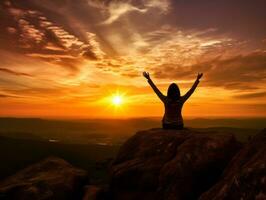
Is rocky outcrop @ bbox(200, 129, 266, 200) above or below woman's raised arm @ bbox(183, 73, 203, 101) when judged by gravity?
below

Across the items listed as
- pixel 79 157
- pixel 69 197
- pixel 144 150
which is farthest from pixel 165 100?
pixel 79 157

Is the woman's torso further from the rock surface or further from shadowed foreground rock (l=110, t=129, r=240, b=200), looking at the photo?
the rock surface

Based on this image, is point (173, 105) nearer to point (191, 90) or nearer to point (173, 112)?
point (173, 112)

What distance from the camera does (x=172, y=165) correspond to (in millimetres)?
12164

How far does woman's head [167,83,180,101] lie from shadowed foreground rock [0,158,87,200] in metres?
6.99

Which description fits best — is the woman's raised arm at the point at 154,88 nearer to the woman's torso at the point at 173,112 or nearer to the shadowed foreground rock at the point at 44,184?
the woman's torso at the point at 173,112

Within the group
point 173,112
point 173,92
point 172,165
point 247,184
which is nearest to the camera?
point 247,184

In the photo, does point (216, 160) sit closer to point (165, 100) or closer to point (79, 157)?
point (165, 100)

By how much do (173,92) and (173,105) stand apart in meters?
0.74

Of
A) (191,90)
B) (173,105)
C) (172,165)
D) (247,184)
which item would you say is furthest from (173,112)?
(247,184)

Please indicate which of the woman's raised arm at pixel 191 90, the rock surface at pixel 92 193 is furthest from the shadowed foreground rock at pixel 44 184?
the woman's raised arm at pixel 191 90

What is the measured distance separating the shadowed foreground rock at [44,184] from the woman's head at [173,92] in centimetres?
699

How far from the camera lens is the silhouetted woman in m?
15.8

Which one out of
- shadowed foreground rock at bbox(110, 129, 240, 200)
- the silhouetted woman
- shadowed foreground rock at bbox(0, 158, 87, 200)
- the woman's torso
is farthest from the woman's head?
shadowed foreground rock at bbox(0, 158, 87, 200)
